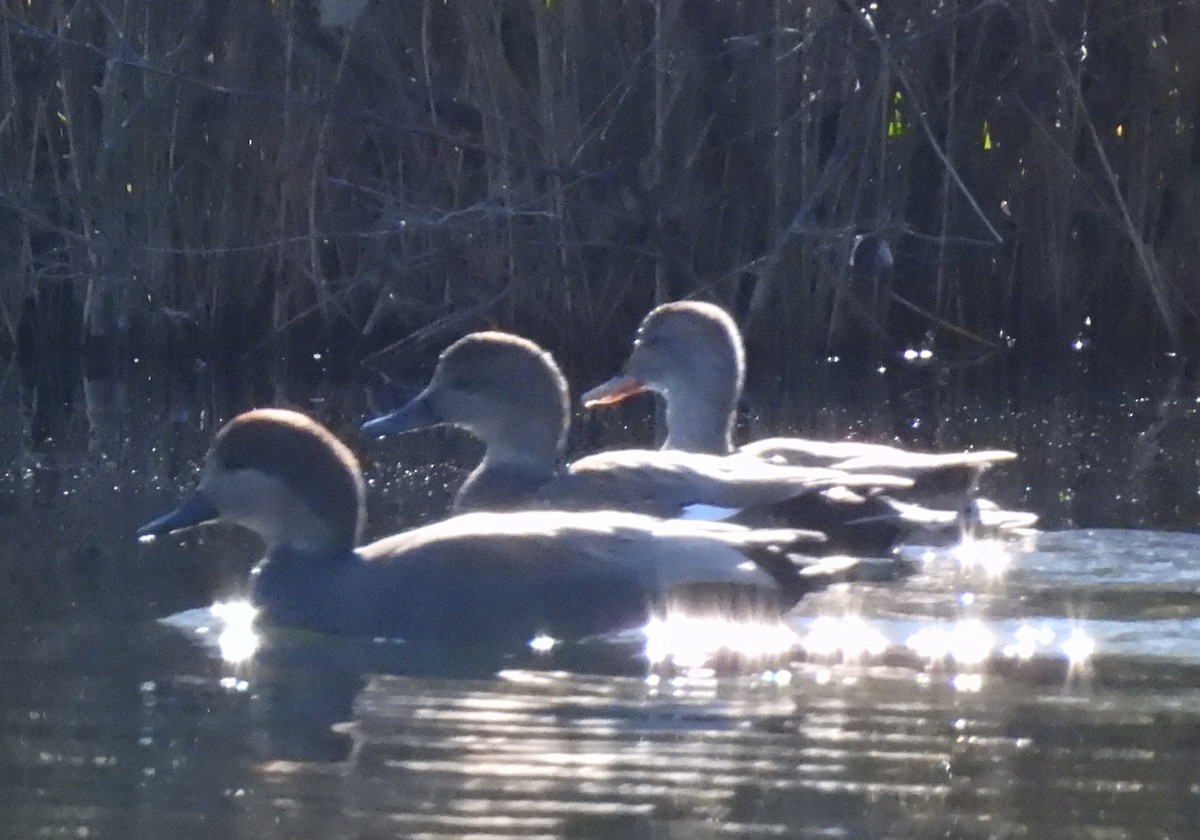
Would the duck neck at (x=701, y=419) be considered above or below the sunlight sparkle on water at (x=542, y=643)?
above

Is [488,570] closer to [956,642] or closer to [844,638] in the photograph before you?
[844,638]

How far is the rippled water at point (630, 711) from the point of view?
13.5 ft

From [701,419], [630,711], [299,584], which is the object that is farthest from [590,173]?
[630,711]

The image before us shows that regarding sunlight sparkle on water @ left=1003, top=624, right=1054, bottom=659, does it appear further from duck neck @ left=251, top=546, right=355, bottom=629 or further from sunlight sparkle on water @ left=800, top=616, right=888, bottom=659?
A: duck neck @ left=251, top=546, right=355, bottom=629

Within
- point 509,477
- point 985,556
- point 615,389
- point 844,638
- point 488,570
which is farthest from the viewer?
point 615,389

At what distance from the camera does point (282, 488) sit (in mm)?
6234

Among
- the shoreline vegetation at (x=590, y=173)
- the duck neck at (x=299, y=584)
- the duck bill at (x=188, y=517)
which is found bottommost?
the duck neck at (x=299, y=584)

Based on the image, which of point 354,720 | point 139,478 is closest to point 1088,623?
point 354,720

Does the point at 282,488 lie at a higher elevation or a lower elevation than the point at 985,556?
higher

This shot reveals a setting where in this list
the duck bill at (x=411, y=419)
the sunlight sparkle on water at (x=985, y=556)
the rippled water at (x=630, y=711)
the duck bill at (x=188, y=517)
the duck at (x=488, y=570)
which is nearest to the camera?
the rippled water at (x=630, y=711)

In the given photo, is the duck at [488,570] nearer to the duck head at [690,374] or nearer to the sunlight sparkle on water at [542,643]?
the sunlight sparkle on water at [542,643]

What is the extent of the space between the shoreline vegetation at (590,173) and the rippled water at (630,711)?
370cm

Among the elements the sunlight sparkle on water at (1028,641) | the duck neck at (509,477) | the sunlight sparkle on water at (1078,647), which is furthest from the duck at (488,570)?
the duck neck at (509,477)

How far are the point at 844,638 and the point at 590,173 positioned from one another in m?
5.42
